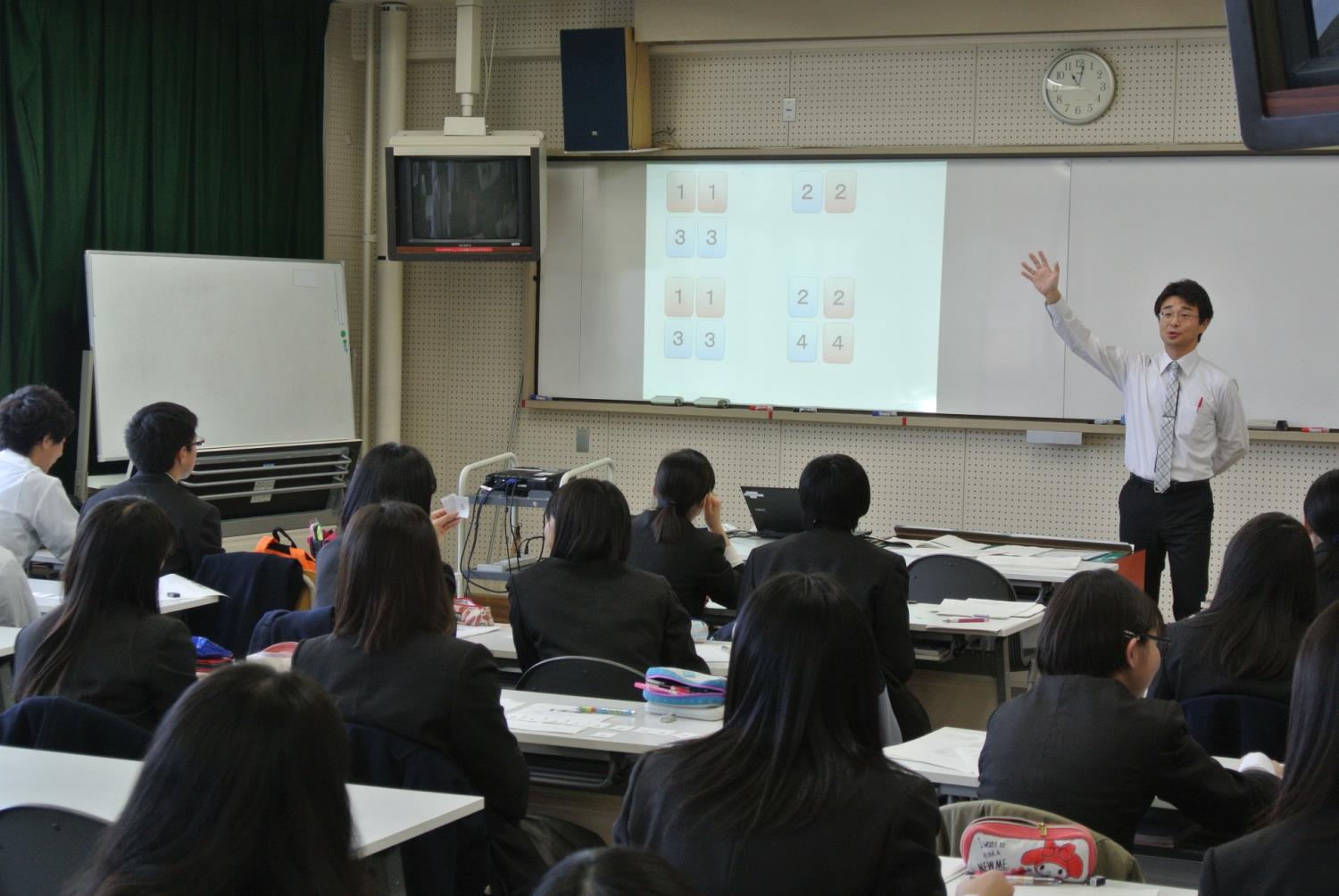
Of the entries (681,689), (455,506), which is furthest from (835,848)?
(455,506)

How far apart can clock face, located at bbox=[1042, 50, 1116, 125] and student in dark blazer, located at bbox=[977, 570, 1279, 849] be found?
4.59m

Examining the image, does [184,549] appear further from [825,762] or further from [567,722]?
[825,762]

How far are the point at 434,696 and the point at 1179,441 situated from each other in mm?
3861

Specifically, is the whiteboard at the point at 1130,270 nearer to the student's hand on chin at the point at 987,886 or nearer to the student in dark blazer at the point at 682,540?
the student in dark blazer at the point at 682,540

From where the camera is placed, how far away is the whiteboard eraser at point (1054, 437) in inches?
263

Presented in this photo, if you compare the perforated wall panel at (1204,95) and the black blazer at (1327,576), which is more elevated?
the perforated wall panel at (1204,95)

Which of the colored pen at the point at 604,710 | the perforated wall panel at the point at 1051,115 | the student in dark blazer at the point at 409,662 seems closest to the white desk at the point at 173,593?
the colored pen at the point at 604,710

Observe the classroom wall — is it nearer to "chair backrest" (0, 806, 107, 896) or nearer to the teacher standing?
the teacher standing

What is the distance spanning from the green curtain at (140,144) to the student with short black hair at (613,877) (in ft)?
19.3

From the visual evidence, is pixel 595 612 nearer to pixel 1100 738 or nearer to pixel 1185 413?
pixel 1100 738

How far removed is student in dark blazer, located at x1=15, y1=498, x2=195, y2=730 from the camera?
9.04ft

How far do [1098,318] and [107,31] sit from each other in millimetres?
4695

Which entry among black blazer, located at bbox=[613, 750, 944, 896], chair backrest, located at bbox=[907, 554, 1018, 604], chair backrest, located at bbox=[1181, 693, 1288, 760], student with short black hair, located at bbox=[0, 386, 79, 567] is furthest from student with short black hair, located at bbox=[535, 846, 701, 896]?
student with short black hair, located at bbox=[0, 386, 79, 567]

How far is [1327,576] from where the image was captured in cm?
359
